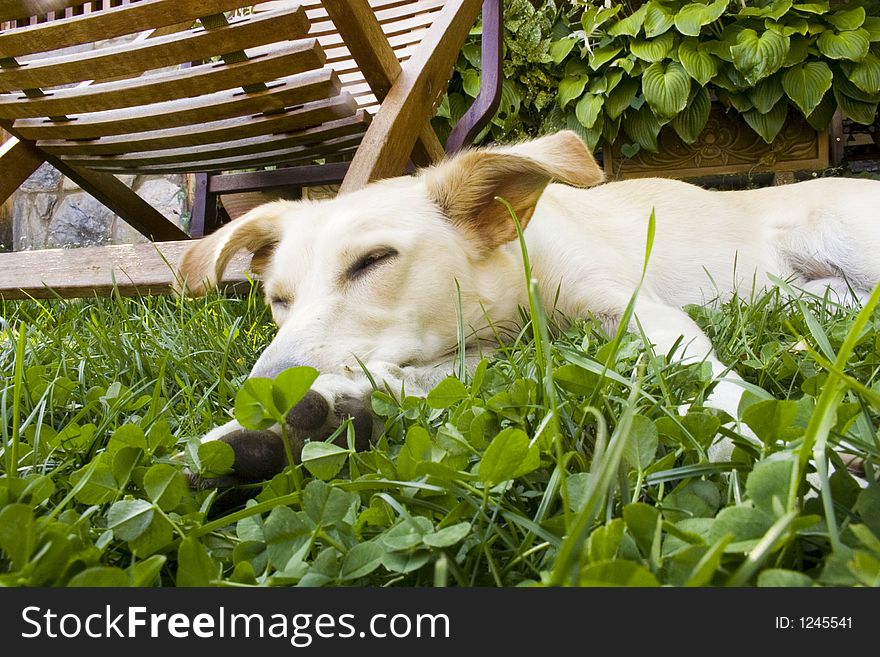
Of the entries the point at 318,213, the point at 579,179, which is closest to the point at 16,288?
the point at 318,213

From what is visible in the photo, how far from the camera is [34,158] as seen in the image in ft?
10.5

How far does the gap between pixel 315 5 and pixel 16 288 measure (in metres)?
2.51

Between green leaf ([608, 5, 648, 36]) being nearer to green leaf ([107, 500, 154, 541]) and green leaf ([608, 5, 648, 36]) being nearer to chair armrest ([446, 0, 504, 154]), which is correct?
chair armrest ([446, 0, 504, 154])

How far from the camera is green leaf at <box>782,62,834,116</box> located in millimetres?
4562

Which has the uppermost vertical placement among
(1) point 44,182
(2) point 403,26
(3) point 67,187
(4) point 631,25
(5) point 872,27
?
(1) point 44,182

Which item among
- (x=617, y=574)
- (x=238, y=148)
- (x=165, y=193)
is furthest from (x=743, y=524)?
(x=165, y=193)

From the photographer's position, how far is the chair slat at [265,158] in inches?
131

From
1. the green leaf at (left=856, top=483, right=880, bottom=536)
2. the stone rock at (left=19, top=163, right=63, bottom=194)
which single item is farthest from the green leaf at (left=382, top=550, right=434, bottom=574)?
the stone rock at (left=19, top=163, right=63, bottom=194)

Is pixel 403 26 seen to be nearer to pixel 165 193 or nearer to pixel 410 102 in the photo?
pixel 410 102

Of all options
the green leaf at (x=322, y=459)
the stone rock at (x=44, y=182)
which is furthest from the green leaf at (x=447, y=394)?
the stone rock at (x=44, y=182)

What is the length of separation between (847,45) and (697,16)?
1.00 metres

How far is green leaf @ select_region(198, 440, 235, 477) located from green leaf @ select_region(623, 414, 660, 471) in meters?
0.47

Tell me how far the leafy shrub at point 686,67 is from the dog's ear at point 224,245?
345cm

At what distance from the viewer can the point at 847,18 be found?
4.64 meters
